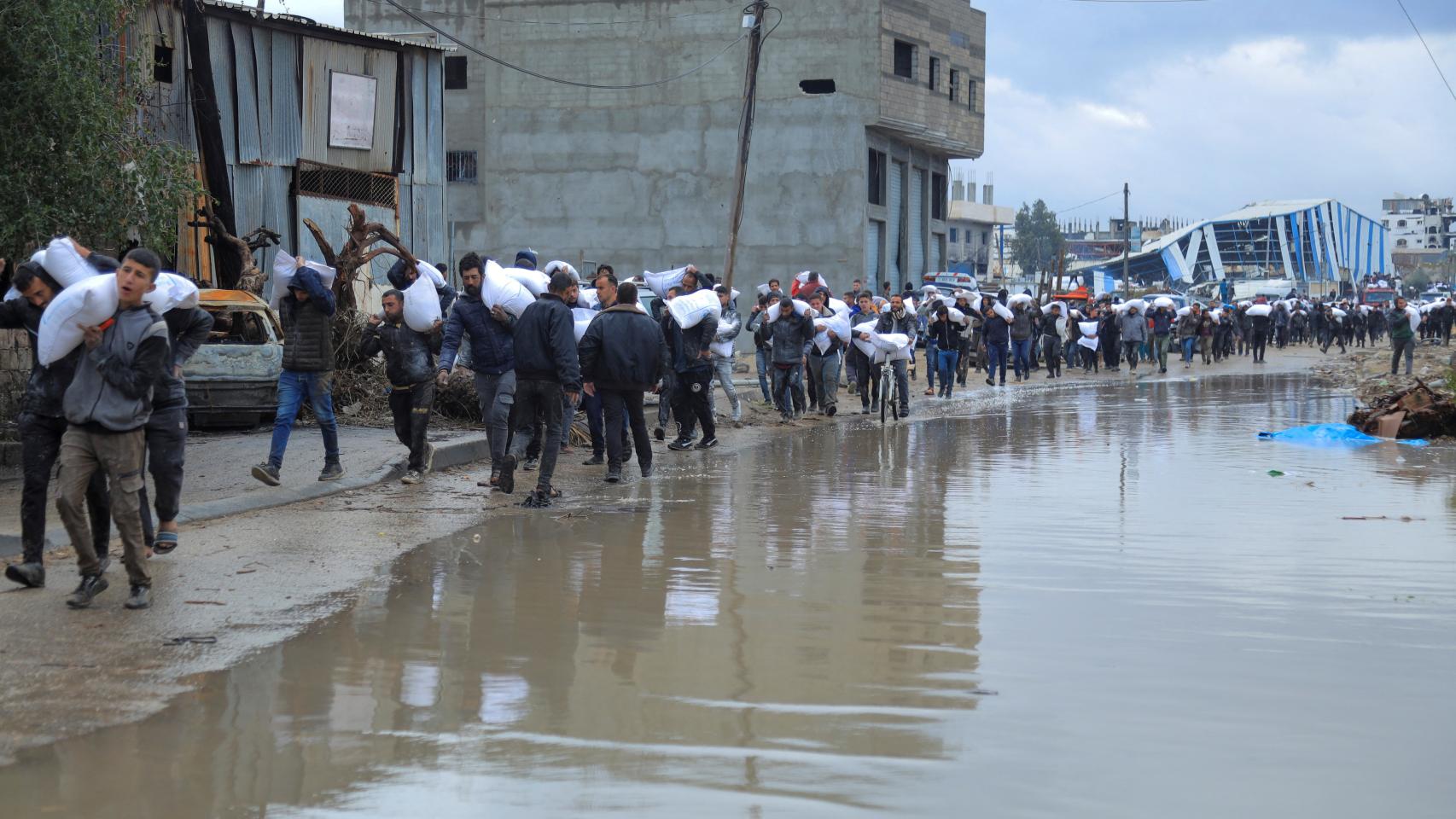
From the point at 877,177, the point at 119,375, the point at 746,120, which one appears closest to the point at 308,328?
the point at 119,375

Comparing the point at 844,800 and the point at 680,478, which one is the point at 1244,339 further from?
the point at 844,800

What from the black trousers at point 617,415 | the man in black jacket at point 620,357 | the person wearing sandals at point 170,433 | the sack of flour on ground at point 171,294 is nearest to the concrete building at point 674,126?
the black trousers at point 617,415

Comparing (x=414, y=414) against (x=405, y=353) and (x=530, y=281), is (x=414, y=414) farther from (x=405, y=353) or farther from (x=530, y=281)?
(x=530, y=281)

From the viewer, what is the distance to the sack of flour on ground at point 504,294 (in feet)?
37.4

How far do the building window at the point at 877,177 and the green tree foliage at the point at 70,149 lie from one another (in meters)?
34.7

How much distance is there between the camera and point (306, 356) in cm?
1118

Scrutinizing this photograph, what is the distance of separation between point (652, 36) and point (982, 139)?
43.9 ft

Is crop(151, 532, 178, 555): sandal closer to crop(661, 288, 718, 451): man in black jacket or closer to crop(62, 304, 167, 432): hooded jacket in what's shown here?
crop(62, 304, 167, 432): hooded jacket

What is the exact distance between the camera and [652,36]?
44.8 meters

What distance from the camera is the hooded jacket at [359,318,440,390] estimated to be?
11742 mm

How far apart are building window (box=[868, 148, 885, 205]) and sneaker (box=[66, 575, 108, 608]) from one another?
39.8 meters

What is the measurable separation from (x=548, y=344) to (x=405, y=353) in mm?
1416

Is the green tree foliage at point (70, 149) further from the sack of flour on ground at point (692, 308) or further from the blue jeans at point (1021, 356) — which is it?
the blue jeans at point (1021, 356)

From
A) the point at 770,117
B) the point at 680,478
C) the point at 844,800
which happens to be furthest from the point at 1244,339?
the point at 844,800
